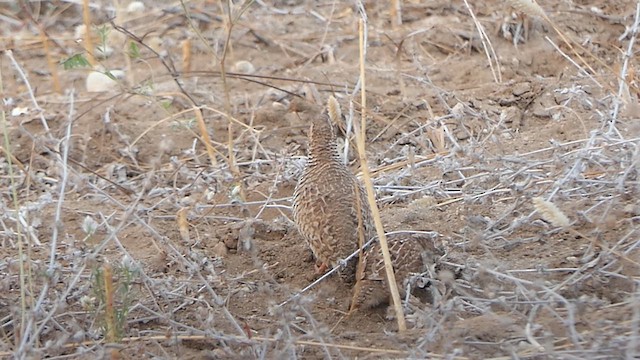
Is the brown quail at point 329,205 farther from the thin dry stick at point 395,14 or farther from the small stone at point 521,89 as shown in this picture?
the thin dry stick at point 395,14

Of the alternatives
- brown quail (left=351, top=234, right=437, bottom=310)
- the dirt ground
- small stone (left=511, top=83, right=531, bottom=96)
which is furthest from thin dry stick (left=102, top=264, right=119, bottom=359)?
small stone (left=511, top=83, right=531, bottom=96)

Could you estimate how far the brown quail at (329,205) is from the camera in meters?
3.01

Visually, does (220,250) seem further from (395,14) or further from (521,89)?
(395,14)

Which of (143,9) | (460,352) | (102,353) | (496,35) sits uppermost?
(460,352)

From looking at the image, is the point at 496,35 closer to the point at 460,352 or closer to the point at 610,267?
the point at 610,267

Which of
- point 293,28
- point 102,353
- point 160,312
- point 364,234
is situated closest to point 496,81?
point 293,28

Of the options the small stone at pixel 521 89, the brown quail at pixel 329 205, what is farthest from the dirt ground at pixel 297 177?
the brown quail at pixel 329 205

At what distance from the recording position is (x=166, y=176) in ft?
14.2

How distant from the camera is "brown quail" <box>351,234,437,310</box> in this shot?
2.89 meters

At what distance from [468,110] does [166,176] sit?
1.33 meters

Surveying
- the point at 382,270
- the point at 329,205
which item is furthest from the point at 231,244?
the point at 382,270

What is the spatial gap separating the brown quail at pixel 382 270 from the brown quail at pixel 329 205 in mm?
95

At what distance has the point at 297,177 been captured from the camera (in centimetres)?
406

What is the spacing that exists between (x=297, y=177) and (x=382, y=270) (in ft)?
4.02
